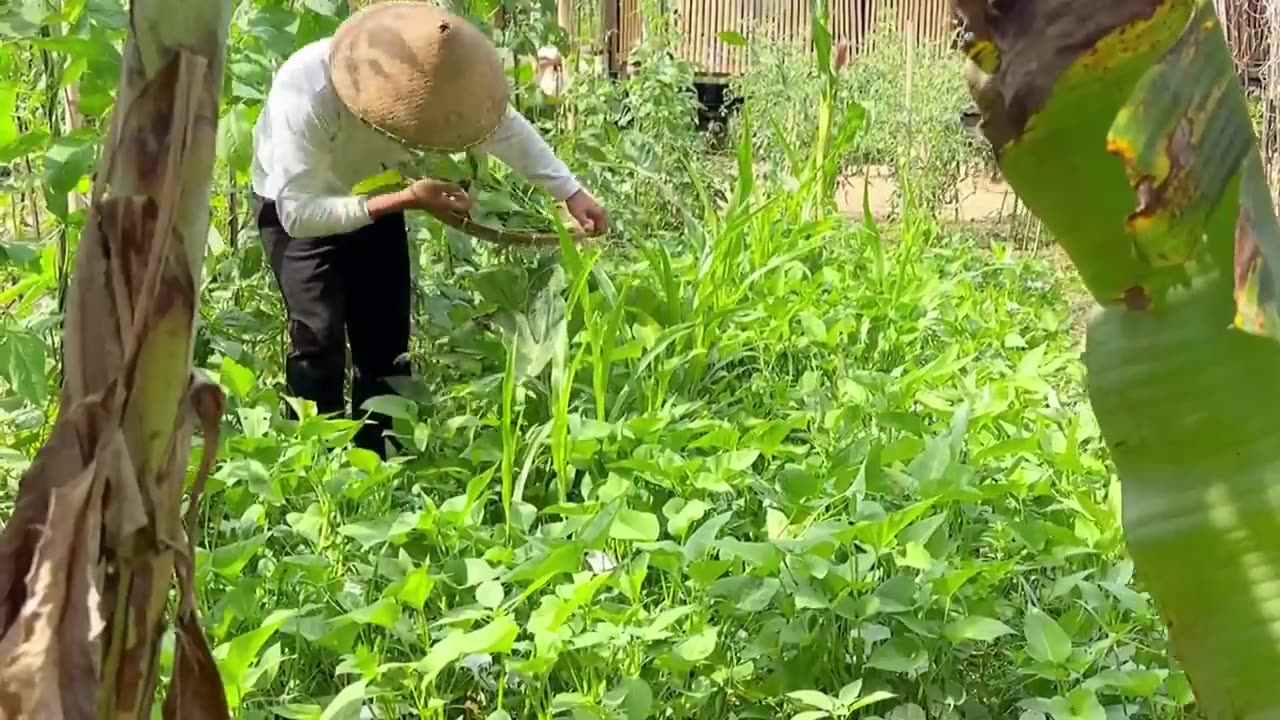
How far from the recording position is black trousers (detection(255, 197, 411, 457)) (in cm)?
233

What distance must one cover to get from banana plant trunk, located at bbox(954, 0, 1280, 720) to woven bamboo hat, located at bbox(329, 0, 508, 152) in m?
1.63

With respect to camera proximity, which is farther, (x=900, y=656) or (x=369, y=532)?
(x=369, y=532)

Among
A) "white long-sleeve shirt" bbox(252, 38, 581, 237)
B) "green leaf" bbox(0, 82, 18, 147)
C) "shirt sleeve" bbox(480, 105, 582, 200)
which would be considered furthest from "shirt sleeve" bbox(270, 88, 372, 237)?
"green leaf" bbox(0, 82, 18, 147)

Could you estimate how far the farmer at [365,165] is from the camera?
2031 mm

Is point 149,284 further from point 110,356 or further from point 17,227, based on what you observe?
point 17,227

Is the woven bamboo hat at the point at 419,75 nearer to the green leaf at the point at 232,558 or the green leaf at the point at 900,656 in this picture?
the green leaf at the point at 232,558

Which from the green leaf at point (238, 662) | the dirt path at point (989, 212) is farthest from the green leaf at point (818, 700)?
the dirt path at point (989, 212)

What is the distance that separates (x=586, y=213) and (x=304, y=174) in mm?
569

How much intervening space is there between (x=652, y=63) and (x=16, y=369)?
3.21 meters

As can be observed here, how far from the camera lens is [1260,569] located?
1.59 feet

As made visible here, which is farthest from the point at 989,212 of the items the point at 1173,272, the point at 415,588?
the point at 1173,272

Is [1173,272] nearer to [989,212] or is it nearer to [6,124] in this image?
[6,124]

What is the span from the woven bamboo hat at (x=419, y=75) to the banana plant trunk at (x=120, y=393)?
5.17 feet

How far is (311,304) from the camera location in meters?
2.35
